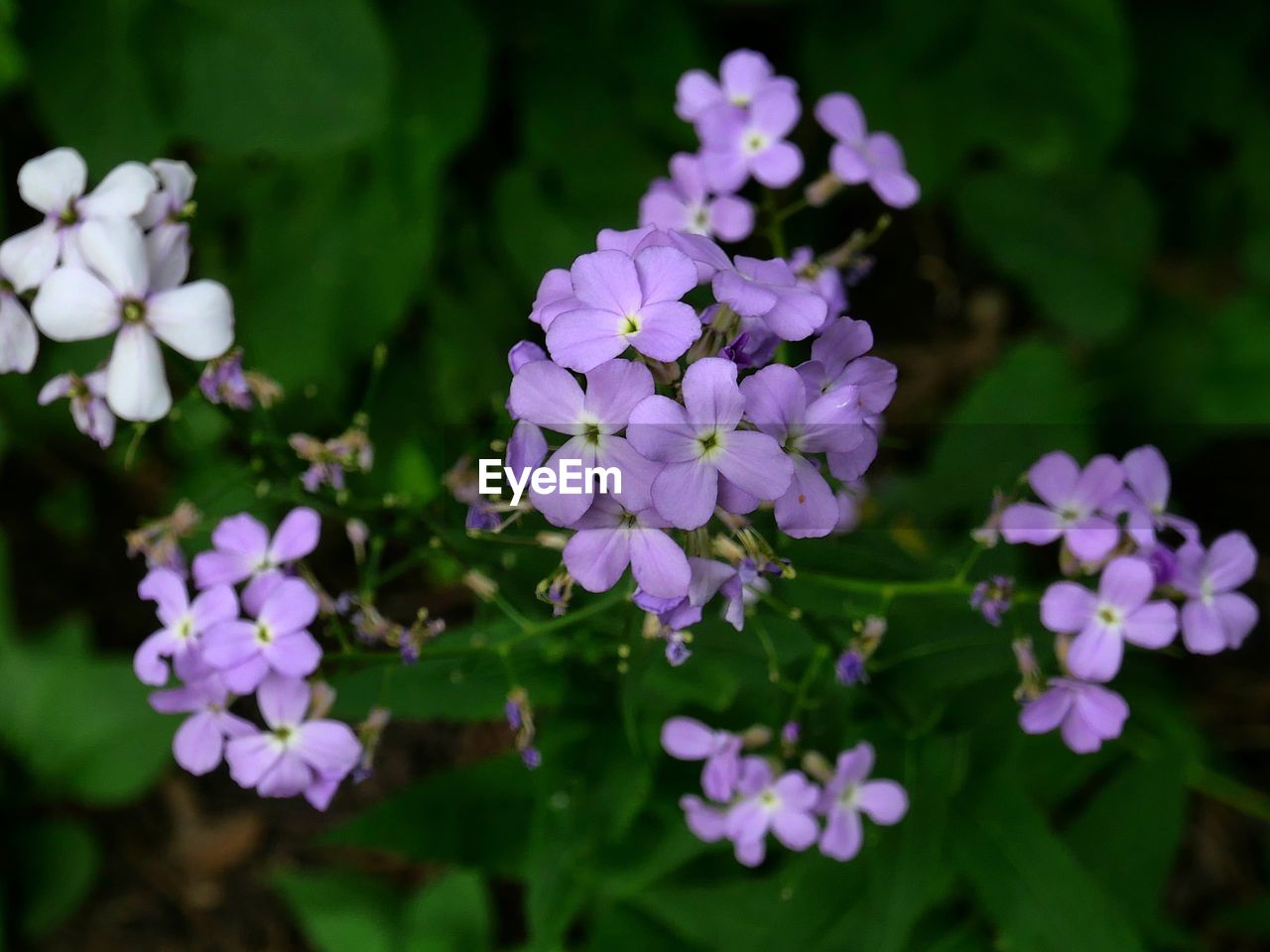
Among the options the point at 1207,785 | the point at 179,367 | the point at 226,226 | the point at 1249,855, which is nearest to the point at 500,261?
the point at 226,226

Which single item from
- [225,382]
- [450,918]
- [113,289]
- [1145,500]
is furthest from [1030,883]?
[450,918]

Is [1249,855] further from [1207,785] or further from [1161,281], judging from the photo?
[1161,281]

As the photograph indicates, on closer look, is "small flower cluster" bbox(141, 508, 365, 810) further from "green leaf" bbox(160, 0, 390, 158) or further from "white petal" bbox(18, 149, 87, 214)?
"green leaf" bbox(160, 0, 390, 158)

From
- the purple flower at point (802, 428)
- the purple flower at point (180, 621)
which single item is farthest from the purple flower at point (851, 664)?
the purple flower at point (180, 621)

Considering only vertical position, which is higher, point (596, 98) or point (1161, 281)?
point (596, 98)

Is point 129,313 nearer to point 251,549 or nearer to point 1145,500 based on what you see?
point 251,549
